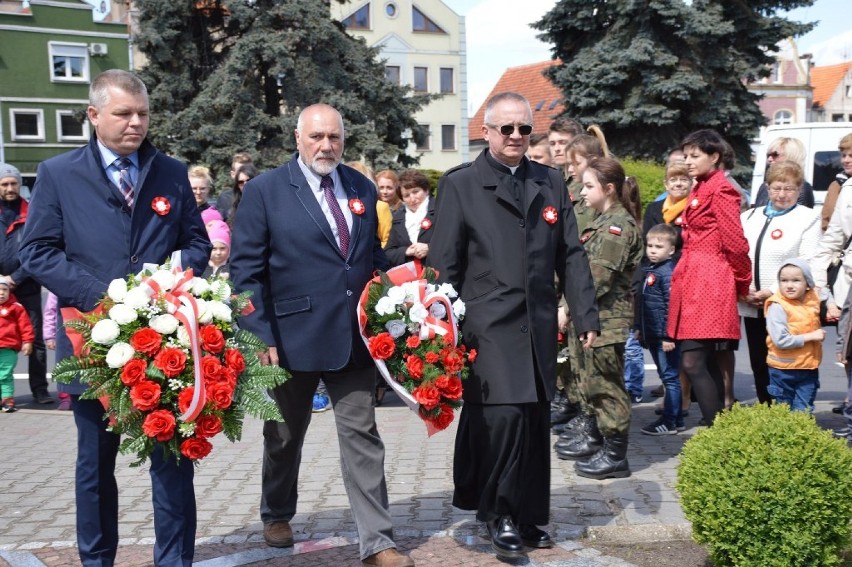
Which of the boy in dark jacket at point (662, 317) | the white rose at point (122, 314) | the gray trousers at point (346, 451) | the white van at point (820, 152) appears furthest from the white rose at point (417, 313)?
the white van at point (820, 152)

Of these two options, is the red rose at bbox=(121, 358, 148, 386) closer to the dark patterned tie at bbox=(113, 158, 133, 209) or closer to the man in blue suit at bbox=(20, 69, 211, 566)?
the man in blue suit at bbox=(20, 69, 211, 566)

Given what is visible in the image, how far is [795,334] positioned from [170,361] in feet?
15.6

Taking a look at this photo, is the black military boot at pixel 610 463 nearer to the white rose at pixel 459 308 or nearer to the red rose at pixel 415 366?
the white rose at pixel 459 308

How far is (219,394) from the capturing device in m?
3.85

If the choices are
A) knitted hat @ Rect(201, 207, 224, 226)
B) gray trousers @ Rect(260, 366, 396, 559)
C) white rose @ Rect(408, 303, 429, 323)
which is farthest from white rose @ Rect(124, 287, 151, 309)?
knitted hat @ Rect(201, 207, 224, 226)

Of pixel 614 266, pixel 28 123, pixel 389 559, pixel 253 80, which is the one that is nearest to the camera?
pixel 389 559

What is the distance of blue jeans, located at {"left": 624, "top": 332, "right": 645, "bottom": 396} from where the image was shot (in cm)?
893

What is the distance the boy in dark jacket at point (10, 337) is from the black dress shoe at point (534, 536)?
598 centimetres

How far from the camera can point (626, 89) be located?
29156 mm

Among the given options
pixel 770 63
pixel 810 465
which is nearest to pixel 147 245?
pixel 810 465

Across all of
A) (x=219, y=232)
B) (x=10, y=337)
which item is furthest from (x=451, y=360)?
(x=10, y=337)

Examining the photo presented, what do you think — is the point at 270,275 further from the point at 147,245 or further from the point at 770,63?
the point at 770,63

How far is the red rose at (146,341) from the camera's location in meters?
3.86

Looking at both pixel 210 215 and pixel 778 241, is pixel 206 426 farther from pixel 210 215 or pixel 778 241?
pixel 210 215
